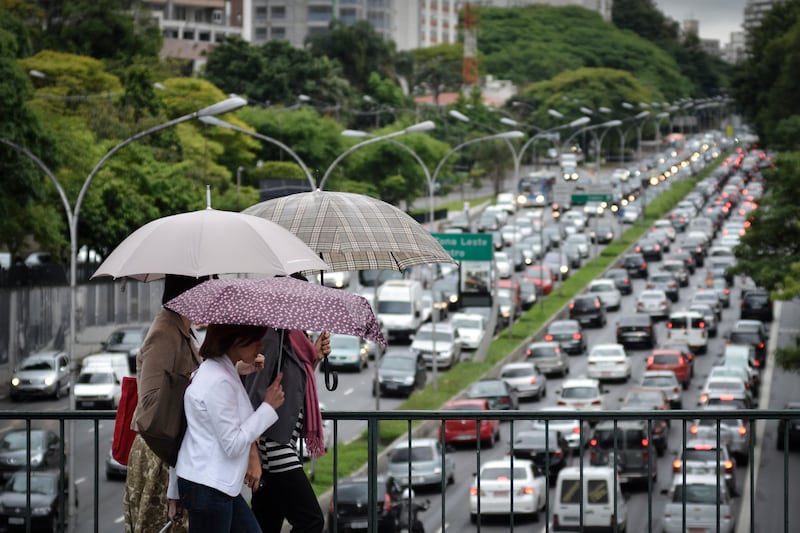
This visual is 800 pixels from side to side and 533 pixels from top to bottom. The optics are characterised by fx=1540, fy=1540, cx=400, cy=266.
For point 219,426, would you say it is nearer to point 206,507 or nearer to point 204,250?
point 206,507

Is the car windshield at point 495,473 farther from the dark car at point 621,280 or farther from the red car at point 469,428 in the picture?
the dark car at point 621,280

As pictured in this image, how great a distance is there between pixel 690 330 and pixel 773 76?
4202cm

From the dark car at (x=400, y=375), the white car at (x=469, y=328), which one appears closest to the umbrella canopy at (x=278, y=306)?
the dark car at (x=400, y=375)

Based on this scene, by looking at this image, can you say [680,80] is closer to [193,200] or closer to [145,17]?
[145,17]

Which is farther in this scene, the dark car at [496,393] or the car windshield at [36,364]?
the car windshield at [36,364]

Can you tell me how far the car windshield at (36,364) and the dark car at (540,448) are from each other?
14917 millimetres

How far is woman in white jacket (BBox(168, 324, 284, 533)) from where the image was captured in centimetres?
680

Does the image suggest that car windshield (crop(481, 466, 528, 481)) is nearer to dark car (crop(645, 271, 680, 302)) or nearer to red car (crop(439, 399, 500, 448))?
red car (crop(439, 399, 500, 448))

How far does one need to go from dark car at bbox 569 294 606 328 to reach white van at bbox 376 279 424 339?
25.3 ft

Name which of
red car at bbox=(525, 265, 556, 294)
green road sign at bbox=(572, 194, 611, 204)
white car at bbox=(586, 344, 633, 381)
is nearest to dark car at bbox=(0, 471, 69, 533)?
white car at bbox=(586, 344, 633, 381)

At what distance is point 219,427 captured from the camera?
6.79 metres

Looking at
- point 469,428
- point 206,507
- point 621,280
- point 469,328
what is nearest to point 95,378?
point 469,428

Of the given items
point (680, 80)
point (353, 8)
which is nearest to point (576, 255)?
point (353, 8)

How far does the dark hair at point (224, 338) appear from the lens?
22.6 feet
